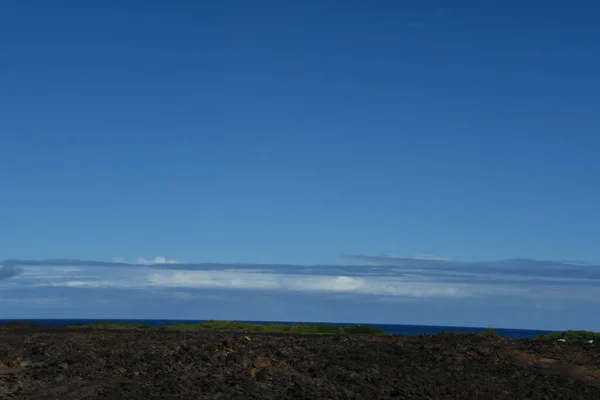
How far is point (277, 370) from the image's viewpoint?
30.8m

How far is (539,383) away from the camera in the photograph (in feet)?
111

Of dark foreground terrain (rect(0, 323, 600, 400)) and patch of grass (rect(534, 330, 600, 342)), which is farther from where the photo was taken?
patch of grass (rect(534, 330, 600, 342))

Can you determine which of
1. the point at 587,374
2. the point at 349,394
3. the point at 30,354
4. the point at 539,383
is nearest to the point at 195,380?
the point at 349,394

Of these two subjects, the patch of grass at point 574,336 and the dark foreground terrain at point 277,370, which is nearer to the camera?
the dark foreground terrain at point 277,370

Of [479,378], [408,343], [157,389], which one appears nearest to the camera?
[157,389]

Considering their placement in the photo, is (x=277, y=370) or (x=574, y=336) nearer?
(x=277, y=370)

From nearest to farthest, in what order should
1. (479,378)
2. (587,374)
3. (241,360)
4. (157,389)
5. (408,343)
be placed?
(157,389) < (241,360) < (479,378) < (587,374) < (408,343)

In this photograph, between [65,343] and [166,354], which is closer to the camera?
[166,354]

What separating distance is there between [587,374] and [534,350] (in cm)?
452

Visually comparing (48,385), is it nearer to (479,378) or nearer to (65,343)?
(65,343)

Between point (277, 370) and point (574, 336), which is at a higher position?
point (574, 336)

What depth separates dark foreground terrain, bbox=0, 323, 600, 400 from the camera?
27766mm

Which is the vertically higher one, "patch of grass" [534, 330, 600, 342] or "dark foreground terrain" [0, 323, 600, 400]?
"patch of grass" [534, 330, 600, 342]

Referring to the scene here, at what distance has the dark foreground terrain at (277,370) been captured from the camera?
27.8 meters
